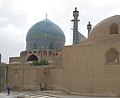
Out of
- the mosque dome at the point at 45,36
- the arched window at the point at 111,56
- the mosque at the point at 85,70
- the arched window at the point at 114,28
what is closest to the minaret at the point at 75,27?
the mosque dome at the point at 45,36

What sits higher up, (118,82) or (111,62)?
(111,62)

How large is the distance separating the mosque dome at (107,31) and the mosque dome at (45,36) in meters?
16.1

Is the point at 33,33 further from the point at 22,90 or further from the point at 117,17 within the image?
the point at 117,17

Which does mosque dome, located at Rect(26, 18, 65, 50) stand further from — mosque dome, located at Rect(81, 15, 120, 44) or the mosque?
mosque dome, located at Rect(81, 15, 120, 44)

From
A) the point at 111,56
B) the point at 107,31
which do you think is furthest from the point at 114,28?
the point at 111,56

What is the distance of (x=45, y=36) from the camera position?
42.5 m

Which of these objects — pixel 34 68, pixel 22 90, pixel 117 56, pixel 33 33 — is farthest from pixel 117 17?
pixel 33 33

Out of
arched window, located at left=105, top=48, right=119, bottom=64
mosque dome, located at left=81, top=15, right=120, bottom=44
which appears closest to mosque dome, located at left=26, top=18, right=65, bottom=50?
mosque dome, located at left=81, top=15, right=120, bottom=44

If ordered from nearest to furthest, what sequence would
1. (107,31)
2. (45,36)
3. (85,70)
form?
(85,70) < (107,31) < (45,36)

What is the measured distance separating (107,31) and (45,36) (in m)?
17.5

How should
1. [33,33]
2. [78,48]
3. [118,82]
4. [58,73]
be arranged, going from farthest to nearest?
1. [33,33]
2. [58,73]
3. [78,48]
4. [118,82]

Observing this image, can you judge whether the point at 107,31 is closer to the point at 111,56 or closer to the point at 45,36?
the point at 111,56

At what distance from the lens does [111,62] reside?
23.5 m

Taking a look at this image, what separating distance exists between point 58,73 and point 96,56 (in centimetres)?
440
